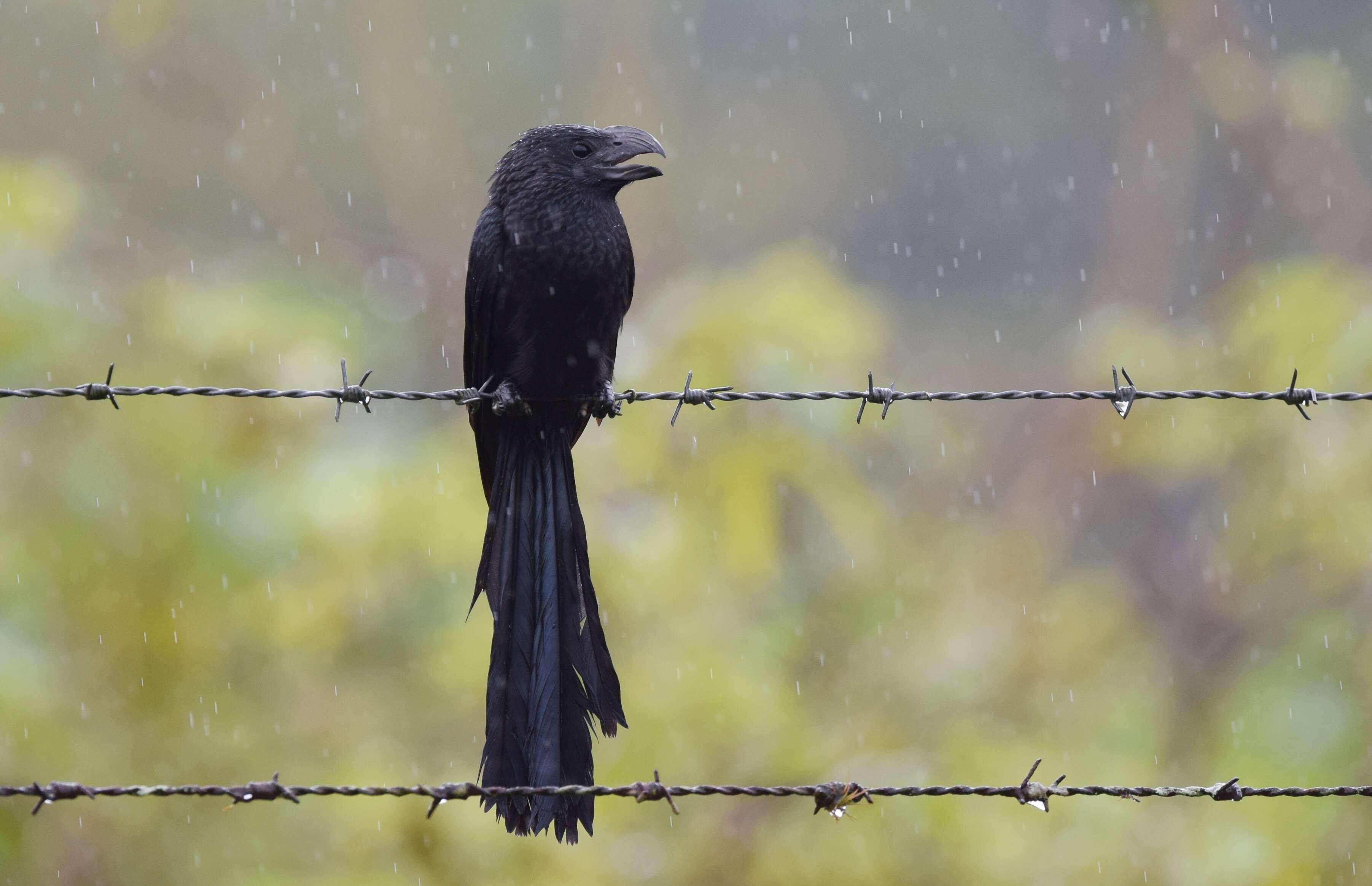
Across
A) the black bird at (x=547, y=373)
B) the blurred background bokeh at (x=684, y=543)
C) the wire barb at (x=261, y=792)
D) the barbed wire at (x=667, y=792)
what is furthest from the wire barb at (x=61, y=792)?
the blurred background bokeh at (x=684, y=543)

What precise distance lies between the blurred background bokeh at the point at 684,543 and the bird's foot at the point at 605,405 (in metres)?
1.02

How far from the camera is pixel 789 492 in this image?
17.2 feet

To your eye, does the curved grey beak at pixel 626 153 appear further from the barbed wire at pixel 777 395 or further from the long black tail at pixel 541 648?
the barbed wire at pixel 777 395

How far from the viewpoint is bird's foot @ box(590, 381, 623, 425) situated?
12.2 feet

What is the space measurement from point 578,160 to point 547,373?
2.12 ft

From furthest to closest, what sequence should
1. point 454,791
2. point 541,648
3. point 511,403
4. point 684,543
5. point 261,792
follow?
point 684,543, point 511,403, point 541,648, point 454,791, point 261,792

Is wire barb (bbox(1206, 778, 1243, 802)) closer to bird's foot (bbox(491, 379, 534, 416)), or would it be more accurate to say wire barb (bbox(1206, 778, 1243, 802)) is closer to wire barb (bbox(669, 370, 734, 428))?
wire barb (bbox(669, 370, 734, 428))

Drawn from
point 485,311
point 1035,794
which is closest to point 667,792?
point 1035,794

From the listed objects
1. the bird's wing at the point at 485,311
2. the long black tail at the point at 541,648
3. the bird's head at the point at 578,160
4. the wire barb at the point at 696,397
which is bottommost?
the long black tail at the point at 541,648

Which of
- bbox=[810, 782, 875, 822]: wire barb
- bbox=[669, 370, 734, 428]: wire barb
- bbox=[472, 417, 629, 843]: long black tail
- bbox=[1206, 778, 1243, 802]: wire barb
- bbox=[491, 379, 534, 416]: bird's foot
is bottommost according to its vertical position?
bbox=[1206, 778, 1243, 802]: wire barb

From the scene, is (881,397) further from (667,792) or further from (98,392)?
(98,392)

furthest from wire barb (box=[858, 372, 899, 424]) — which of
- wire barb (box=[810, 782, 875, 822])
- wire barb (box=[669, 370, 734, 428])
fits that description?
wire barb (box=[810, 782, 875, 822])

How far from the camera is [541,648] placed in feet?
10.2

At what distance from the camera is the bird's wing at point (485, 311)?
3.71 meters
